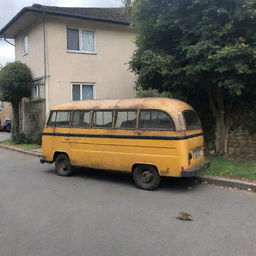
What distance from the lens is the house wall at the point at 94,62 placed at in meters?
15.2

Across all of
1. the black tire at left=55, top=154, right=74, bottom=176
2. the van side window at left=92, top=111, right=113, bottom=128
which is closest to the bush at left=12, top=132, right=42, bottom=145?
the black tire at left=55, top=154, right=74, bottom=176

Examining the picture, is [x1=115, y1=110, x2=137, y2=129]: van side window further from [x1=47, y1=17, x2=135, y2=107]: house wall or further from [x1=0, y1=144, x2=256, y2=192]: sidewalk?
[x1=47, y1=17, x2=135, y2=107]: house wall

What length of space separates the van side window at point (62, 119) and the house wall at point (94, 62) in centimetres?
681

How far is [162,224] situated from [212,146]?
20.2 ft

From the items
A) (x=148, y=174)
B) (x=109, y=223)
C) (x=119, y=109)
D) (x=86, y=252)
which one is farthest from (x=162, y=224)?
(x=119, y=109)

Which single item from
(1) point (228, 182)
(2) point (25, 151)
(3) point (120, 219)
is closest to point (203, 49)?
(1) point (228, 182)

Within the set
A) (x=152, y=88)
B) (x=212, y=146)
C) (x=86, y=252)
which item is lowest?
(x=86, y=252)

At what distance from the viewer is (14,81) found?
51.2ft

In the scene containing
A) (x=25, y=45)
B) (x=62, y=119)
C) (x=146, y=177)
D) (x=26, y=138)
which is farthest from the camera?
(x=25, y=45)

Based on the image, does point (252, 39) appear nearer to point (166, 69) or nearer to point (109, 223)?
point (166, 69)

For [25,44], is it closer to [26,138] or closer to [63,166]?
[26,138]

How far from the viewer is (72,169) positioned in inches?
330

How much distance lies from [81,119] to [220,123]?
4.81 m

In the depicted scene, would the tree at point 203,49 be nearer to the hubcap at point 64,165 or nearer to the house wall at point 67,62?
the hubcap at point 64,165
